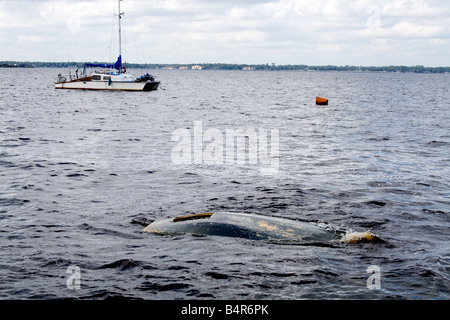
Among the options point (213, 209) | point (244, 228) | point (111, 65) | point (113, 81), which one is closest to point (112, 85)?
point (113, 81)

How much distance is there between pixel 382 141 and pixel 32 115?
28.6m

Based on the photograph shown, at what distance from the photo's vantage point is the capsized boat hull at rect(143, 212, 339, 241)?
34.7ft

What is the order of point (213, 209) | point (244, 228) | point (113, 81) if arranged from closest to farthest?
point (244, 228) < point (213, 209) < point (113, 81)

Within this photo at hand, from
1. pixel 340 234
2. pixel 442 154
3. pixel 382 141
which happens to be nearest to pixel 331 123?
pixel 382 141

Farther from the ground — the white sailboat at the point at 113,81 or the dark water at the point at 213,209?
the white sailboat at the point at 113,81

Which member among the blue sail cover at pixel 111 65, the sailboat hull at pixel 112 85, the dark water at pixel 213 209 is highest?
the blue sail cover at pixel 111 65

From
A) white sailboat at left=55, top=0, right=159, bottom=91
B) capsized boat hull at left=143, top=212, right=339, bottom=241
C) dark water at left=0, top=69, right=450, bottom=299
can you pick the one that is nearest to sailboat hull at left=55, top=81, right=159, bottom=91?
white sailboat at left=55, top=0, right=159, bottom=91

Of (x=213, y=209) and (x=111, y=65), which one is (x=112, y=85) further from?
(x=213, y=209)

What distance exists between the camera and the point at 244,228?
419 inches

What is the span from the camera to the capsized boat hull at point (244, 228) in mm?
10570

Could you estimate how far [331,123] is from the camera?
37.2 m

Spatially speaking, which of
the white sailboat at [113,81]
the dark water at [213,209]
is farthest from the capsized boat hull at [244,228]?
the white sailboat at [113,81]

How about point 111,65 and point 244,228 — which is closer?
point 244,228

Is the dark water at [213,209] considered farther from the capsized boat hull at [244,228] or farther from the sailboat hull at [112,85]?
the sailboat hull at [112,85]
